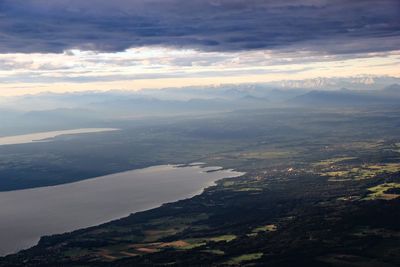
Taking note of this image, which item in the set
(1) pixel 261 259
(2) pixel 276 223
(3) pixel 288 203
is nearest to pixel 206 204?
(3) pixel 288 203

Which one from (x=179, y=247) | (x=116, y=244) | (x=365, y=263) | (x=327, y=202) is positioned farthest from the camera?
(x=327, y=202)

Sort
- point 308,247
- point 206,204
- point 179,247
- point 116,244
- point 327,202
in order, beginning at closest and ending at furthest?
point 308,247, point 179,247, point 116,244, point 327,202, point 206,204

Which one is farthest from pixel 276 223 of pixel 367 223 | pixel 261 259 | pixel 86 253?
pixel 86 253

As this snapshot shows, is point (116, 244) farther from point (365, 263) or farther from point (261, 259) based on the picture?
point (365, 263)

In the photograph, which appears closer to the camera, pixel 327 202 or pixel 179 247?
pixel 179 247

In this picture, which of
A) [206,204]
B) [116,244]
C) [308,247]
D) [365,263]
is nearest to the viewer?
[365,263]

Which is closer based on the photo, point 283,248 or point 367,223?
point 283,248

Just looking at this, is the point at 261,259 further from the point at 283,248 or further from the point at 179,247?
the point at 179,247

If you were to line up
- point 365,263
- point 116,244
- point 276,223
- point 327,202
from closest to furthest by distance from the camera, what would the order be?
point 365,263 < point 116,244 < point 276,223 < point 327,202

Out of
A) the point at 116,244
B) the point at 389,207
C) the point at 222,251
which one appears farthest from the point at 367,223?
the point at 116,244
